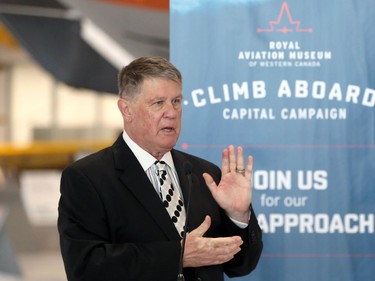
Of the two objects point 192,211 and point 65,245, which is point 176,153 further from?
point 65,245

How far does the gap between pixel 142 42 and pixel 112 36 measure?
1.01 feet

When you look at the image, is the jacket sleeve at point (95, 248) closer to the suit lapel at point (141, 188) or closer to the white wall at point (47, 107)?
the suit lapel at point (141, 188)

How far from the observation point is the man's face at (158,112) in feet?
6.66

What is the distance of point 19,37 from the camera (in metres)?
5.33

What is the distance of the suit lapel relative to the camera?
204 centimetres

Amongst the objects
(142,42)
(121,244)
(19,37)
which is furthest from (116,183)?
(142,42)

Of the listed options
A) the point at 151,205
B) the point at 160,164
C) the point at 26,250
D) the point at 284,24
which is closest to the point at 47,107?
the point at 26,250

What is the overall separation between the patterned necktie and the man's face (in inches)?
3.5

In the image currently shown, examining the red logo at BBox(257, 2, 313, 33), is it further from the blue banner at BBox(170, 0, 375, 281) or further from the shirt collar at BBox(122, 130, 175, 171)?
the shirt collar at BBox(122, 130, 175, 171)

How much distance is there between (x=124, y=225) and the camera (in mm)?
2029

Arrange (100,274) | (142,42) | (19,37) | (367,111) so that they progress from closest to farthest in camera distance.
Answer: (100,274)
(367,111)
(19,37)
(142,42)

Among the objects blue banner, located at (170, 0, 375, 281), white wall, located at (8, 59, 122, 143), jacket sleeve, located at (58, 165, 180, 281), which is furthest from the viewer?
white wall, located at (8, 59, 122, 143)

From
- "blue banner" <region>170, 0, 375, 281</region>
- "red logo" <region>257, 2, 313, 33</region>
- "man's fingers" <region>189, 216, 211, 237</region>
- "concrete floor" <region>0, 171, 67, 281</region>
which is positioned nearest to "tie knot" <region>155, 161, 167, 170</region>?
"man's fingers" <region>189, 216, 211, 237</region>

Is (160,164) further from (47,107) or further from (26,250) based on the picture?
(47,107)
